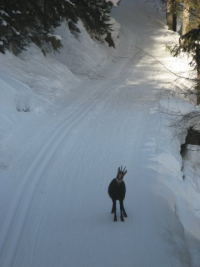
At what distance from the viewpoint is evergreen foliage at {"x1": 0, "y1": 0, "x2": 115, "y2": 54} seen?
1391 cm

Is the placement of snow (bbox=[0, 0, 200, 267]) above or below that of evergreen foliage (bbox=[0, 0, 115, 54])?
below

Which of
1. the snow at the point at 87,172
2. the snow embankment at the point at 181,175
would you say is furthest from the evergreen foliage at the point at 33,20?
the snow embankment at the point at 181,175

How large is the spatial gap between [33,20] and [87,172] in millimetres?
11024

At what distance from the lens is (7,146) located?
8.70 metres

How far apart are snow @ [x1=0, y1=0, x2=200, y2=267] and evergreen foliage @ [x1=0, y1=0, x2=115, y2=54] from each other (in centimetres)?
79

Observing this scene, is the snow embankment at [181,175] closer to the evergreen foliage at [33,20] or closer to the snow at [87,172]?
the snow at [87,172]

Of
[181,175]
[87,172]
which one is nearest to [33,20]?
[87,172]

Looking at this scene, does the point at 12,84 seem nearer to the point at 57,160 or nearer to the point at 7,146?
the point at 7,146

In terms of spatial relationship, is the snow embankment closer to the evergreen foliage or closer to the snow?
the snow

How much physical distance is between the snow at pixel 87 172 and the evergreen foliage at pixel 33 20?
0.79 metres

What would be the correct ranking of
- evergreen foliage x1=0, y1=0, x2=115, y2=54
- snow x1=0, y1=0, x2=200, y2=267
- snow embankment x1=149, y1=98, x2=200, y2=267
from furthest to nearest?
evergreen foliage x1=0, y1=0, x2=115, y2=54 → snow embankment x1=149, y1=98, x2=200, y2=267 → snow x1=0, y1=0, x2=200, y2=267

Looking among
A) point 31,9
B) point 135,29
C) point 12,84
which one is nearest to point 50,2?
point 31,9

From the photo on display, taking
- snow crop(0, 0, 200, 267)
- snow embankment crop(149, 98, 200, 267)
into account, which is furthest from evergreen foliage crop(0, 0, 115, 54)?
snow embankment crop(149, 98, 200, 267)

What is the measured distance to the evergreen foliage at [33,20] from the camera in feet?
45.6
